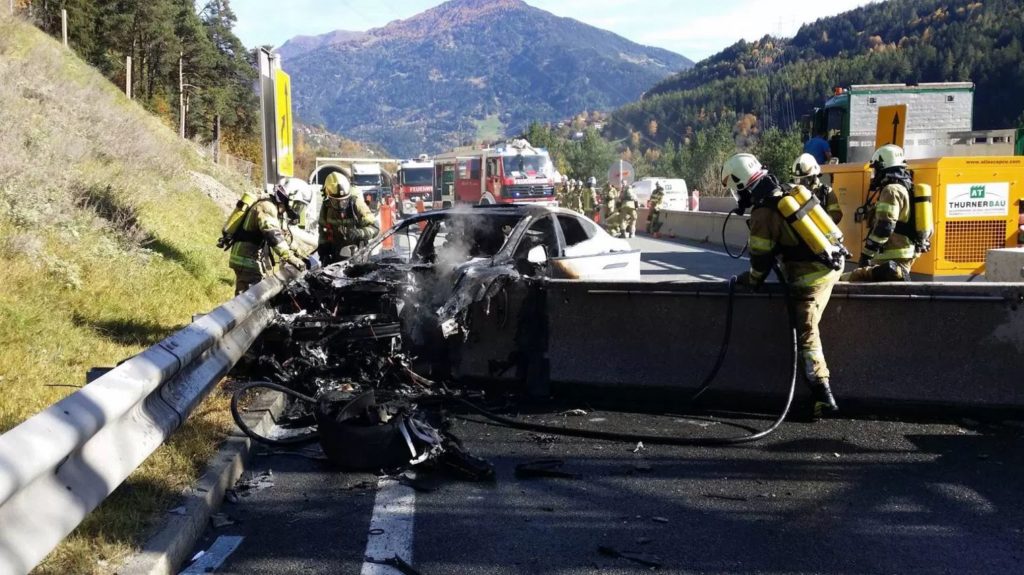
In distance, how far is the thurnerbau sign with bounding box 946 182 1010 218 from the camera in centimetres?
1044

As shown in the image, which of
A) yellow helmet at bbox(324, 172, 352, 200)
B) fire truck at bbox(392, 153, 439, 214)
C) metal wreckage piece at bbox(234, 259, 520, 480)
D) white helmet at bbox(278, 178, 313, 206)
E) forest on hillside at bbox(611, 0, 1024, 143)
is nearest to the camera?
metal wreckage piece at bbox(234, 259, 520, 480)

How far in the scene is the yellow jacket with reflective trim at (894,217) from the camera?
752cm

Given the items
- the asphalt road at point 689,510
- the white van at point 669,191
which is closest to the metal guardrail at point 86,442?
the asphalt road at point 689,510

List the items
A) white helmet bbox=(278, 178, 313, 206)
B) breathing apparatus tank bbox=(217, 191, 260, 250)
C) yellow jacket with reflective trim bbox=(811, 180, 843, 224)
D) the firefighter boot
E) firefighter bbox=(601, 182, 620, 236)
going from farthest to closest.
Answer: firefighter bbox=(601, 182, 620, 236) < yellow jacket with reflective trim bbox=(811, 180, 843, 224) < white helmet bbox=(278, 178, 313, 206) < breathing apparatus tank bbox=(217, 191, 260, 250) < the firefighter boot

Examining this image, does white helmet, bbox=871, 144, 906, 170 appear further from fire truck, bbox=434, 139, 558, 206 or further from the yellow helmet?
fire truck, bbox=434, 139, 558, 206

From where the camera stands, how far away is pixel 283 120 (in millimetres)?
10062

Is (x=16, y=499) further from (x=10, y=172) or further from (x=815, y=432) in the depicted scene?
(x=10, y=172)

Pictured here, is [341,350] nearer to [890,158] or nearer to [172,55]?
[890,158]

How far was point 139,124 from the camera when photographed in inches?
805

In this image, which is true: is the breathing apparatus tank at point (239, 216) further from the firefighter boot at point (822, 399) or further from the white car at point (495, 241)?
the firefighter boot at point (822, 399)

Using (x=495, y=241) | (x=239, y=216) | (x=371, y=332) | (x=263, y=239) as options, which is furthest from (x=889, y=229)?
(x=239, y=216)

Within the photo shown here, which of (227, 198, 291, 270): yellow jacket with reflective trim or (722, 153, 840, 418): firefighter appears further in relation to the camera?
(227, 198, 291, 270): yellow jacket with reflective trim

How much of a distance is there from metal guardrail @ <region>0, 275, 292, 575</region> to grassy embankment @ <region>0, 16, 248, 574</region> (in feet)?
1.29

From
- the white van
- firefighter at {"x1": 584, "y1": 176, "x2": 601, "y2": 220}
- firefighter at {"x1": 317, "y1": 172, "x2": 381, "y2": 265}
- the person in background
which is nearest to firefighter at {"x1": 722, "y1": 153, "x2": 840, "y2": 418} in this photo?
firefighter at {"x1": 317, "y1": 172, "x2": 381, "y2": 265}
